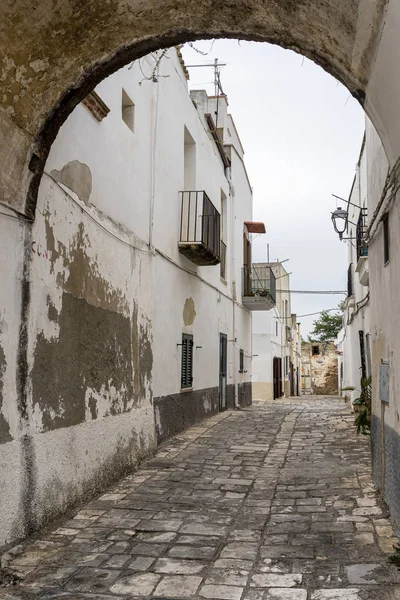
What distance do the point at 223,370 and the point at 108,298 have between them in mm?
8118

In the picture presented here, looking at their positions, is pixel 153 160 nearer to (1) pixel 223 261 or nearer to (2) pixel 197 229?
(2) pixel 197 229

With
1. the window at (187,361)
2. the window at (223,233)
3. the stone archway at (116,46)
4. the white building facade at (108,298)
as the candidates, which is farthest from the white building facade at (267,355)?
the stone archway at (116,46)

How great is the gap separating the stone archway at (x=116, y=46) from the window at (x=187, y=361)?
6049mm

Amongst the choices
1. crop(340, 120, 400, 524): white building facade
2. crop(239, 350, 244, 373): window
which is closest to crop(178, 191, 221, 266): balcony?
crop(340, 120, 400, 524): white building facade

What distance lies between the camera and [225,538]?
4.59 metres

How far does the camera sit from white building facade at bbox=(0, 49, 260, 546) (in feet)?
15.3

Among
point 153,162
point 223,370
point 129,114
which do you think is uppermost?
point 129,114

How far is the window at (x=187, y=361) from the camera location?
10.4 m

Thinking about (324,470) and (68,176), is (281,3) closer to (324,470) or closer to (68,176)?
(68,176)

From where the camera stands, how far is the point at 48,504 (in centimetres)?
496

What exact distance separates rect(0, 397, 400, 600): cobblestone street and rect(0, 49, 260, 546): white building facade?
1.52 feet

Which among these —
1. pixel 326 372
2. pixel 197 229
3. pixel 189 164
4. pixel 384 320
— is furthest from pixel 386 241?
pixel 326 372

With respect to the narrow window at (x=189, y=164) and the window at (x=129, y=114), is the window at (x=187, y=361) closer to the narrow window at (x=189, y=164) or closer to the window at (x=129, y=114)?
the narrow window at (x=189, y=164)

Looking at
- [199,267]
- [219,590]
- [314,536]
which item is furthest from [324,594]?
[199,267]
